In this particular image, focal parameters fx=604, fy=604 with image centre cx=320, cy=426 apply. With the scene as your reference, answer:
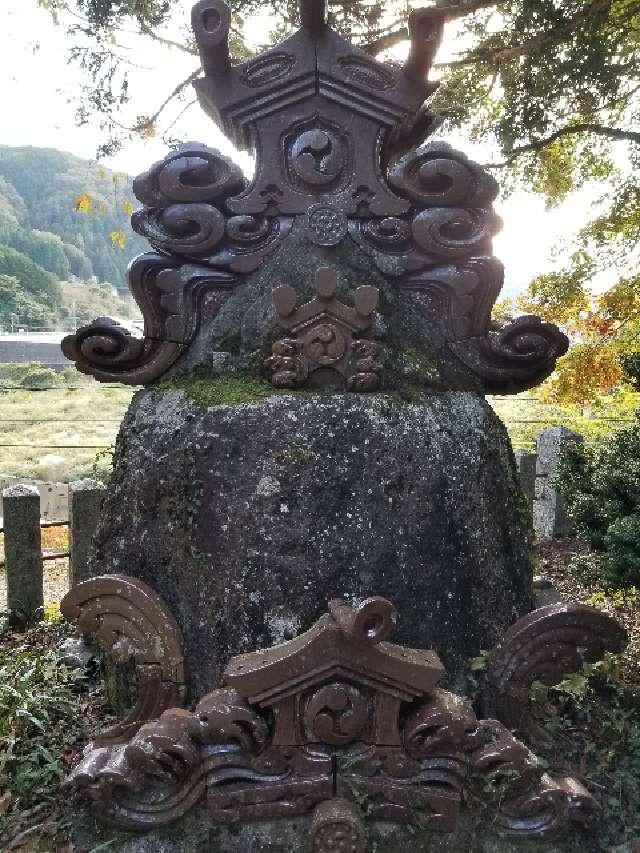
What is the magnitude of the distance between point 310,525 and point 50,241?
3175 inches

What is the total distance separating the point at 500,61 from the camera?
19.0 ft

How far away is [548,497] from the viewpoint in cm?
682

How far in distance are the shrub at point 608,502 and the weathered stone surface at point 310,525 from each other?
1406 millimetres

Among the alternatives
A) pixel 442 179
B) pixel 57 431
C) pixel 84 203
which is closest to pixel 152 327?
pixel 442 179

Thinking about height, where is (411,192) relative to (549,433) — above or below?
above

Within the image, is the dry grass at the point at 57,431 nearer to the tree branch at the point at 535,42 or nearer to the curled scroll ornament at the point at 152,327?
the tree branch at the point at 535,42

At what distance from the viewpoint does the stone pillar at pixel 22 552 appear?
15.6 feet

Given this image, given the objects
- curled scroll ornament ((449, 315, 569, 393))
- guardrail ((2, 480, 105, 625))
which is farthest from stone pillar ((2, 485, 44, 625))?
curled scroll ornament ((449, 315, 569, 393))

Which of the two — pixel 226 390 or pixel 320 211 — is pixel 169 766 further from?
pixel 320 211

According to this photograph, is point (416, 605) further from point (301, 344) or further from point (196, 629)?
point (301, 344)

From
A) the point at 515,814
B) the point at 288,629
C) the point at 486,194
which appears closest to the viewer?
the point at 515,814

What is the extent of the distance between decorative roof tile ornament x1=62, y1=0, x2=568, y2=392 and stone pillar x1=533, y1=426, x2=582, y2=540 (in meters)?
4.70

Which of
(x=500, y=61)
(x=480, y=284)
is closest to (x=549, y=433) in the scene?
(x=500, y=61)

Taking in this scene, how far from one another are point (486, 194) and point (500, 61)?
15.2 feet
